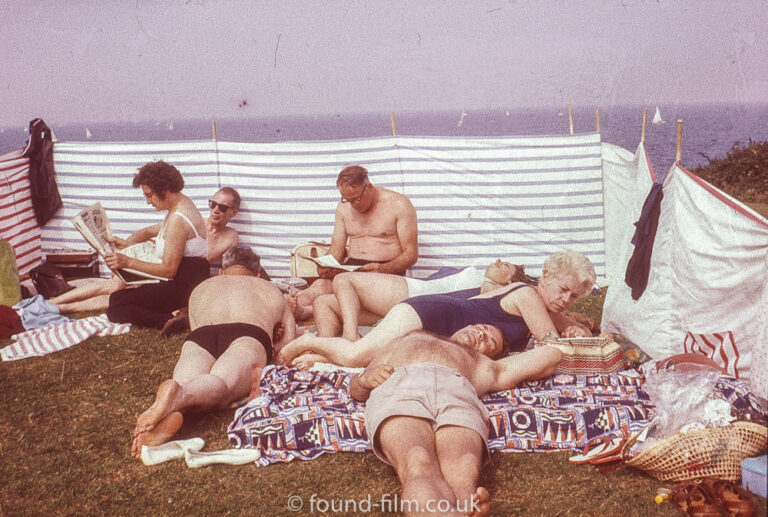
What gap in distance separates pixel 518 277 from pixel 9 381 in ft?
12.4

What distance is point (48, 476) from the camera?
3.43 meters

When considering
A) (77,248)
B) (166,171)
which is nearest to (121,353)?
(166,171)

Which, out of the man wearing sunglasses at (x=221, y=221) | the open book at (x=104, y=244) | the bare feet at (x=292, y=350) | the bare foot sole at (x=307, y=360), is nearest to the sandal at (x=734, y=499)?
the bare foot sole at (x=307, y=360)

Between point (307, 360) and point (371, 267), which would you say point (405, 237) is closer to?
point (371, 267)

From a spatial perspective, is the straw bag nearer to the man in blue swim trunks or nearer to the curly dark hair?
the man in blue swim trunks

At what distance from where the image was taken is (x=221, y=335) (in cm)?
425

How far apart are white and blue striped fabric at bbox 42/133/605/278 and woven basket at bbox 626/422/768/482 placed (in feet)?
14.5

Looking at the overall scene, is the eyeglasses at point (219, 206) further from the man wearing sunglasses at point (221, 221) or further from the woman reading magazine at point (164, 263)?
the woman reading magazine at point (164, 263)

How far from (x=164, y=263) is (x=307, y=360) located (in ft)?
6.62

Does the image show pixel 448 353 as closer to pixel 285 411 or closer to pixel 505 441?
pixel 505 441

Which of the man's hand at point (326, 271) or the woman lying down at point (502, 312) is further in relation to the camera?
the man's hand at point (326, 271)

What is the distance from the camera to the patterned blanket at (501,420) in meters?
3.55

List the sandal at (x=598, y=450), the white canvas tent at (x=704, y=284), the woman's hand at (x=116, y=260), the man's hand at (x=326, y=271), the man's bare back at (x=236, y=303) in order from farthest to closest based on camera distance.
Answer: the man's hand at (x=326, y=271) → the woman's hand at (x=116, y=260) → the man's bare back at (x=236, y=303) → the white canvas tent at (x=704, y=284) → the sandal at (x=598, y=450)

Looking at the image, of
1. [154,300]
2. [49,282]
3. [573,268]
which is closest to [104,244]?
[154,300]
